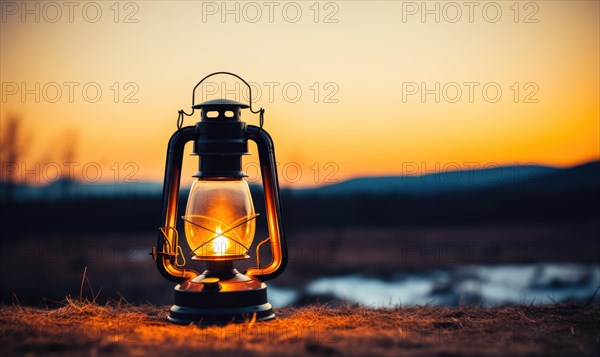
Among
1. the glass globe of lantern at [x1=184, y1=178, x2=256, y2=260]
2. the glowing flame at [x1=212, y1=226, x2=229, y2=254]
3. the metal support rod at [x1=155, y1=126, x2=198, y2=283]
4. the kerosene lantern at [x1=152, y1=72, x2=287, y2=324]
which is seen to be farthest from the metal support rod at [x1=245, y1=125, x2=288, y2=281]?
the metal support rod at [x1=155, y1=126, x2=198, y2=283]

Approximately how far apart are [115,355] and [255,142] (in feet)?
6.40

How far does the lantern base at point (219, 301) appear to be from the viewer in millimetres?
5023

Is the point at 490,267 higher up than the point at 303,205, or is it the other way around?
the point at 303,205

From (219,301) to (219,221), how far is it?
0.55 meters

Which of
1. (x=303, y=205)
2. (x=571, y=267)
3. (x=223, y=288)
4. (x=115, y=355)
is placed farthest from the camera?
(x=303, y=205)

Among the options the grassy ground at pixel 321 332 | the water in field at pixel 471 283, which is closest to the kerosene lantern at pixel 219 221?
the grassy ground at pixel 321 332

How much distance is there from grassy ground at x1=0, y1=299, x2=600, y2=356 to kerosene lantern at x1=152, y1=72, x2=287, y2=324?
189mm

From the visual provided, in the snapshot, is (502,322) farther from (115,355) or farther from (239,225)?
(115,355)

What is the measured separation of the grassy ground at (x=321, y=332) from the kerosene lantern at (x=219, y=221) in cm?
19

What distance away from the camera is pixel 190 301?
201 inches

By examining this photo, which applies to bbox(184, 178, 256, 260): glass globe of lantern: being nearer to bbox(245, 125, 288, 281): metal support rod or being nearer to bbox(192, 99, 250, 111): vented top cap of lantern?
bbox(245, 125, 288, 281): metal support rod

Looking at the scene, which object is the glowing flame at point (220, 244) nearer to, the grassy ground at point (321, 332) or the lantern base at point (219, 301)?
the lantern base at point (219, 301)

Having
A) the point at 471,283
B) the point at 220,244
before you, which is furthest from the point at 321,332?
the point at 471,283

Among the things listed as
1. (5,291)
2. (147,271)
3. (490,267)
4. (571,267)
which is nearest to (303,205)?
(490,267)
